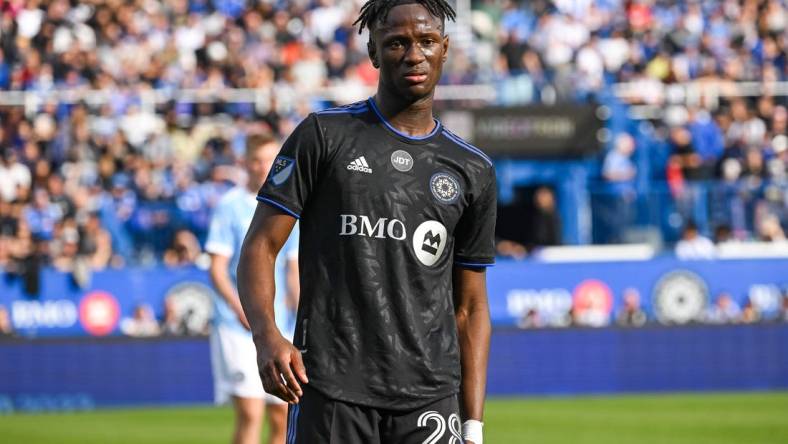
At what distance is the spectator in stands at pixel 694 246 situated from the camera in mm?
20031

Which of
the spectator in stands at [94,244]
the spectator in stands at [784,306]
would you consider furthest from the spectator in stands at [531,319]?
the spectator in stands at [94,244]

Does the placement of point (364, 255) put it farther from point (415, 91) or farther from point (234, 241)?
point (234, 241)

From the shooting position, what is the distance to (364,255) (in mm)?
4281

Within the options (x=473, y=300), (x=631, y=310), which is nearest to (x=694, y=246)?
(x=631, y=310)

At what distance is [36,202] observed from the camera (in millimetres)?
19906

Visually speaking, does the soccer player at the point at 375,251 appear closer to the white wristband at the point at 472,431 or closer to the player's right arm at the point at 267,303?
the player's right arm at the point at 267,303

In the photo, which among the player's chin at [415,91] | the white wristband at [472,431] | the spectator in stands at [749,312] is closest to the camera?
the player's chin at [415,91]

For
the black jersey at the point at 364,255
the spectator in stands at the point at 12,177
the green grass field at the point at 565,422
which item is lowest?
the green grass field at the point at 565,422

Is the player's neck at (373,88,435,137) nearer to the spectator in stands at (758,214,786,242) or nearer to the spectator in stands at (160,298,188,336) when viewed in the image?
the spectator in stands at (160,298,188,336)

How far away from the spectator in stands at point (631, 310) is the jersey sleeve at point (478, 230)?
15072 millimetres

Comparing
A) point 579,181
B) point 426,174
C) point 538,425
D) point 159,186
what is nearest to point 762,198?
point 579,181

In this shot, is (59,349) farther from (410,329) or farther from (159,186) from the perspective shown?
(410,329)

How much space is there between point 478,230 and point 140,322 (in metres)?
14.7

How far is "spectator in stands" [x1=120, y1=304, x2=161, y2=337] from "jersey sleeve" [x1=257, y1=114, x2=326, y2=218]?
1470 cm
